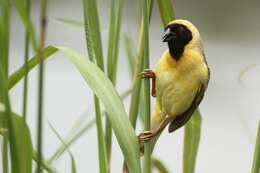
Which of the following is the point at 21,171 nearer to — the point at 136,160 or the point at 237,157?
the point at 136,160

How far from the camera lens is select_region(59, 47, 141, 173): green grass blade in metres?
0.56

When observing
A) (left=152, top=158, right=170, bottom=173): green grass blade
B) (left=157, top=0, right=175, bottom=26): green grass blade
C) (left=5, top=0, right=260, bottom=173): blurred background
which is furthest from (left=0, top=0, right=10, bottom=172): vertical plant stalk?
(left=5, top=0, right=260, bottom=173): blurred background

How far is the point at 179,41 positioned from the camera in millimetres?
821

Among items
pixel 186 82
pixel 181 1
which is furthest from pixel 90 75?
pixel 181 1

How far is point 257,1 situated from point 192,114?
1430 mm

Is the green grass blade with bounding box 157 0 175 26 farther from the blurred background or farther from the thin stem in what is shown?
the blurred background

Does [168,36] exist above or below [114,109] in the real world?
above

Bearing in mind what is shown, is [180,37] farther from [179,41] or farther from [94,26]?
[94,26]

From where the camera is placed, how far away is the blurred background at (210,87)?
2090 mm

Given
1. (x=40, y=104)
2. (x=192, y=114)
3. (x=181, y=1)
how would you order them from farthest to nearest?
(x=181, y=1) < (x=192, y=114) < (x=40, y=104)

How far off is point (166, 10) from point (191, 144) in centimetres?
18

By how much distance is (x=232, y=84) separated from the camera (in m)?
2.17

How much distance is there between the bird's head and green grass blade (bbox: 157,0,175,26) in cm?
6

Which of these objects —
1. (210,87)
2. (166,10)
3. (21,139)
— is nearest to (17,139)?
(21,139)
